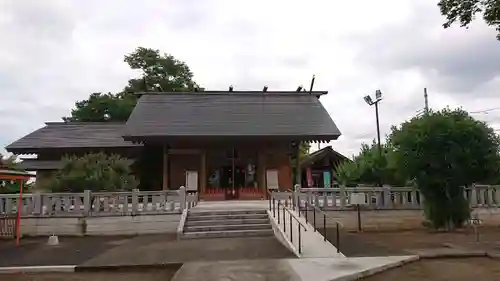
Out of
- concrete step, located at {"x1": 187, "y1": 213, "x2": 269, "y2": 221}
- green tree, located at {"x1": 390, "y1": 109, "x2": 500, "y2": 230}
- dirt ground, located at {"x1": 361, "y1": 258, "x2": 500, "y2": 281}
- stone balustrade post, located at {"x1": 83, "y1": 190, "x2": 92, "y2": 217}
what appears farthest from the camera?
stone balustrade post, located at {"x1": 83, "y1": 190, "x2": 92, "y2": 217}

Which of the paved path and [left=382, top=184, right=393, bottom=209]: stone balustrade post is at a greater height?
[left=382, top=184, right=393, bottom=209]: stone balustrade post

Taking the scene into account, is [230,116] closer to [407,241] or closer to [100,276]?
[407,241]

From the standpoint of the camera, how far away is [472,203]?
15602 mm

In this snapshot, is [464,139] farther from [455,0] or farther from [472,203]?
[455,0]

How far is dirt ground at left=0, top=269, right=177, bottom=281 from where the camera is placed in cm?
834

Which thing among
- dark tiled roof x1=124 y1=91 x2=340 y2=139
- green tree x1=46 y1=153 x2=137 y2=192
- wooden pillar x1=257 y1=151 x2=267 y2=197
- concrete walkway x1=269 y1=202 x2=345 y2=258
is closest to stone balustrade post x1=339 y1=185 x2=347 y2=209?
concrete walkway x1=269 y1=202 x2=345 y2=258

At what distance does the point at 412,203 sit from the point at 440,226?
61.8 inches

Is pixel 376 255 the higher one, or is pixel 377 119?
pixel 377 119

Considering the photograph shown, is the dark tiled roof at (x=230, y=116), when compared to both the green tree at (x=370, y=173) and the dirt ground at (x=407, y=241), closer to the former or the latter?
the green tree at (x=370, y=173)

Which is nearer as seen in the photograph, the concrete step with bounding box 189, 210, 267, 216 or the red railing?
the concrete step with bounding box 189, 210, 267, 216

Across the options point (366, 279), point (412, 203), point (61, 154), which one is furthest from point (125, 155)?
point (366, 279)

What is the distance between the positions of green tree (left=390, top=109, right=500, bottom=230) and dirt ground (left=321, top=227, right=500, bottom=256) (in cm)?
83

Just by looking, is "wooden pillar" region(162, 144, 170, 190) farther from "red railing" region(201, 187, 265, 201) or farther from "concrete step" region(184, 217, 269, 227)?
"concrete step" region(184, 217, 269, 227)

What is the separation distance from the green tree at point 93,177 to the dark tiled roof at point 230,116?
3.75m
